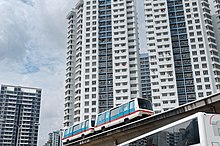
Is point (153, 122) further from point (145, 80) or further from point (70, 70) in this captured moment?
point (145, 80)

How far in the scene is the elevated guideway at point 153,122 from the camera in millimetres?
15188

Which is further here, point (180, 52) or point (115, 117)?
point (180, 52)

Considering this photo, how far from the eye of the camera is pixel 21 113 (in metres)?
137

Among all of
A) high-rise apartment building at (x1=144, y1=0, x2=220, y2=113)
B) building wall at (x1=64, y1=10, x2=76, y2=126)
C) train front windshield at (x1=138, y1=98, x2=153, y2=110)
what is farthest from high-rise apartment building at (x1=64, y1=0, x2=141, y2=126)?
train front windshield at (x1=138, y1=98, x2=153, y2=110)

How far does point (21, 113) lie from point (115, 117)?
119799 mm

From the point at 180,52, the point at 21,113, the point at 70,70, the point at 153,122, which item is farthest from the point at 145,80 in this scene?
the point at 153,122

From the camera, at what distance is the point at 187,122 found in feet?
37.5

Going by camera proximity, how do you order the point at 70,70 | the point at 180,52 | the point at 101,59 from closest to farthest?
1. the point at 180,52
2. the point at 101,59
3. the point at 70,70

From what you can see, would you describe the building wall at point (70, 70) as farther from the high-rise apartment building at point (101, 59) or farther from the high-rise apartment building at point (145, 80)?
the high-rise apartment building at point (145, 80)

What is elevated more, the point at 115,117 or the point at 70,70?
the point at 70,70

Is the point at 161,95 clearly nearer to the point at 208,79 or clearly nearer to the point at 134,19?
the point at 208,79

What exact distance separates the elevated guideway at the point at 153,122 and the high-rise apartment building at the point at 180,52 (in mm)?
49920

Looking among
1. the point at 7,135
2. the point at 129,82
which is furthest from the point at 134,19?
the point at 7,135

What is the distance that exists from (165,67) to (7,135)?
307 feet
